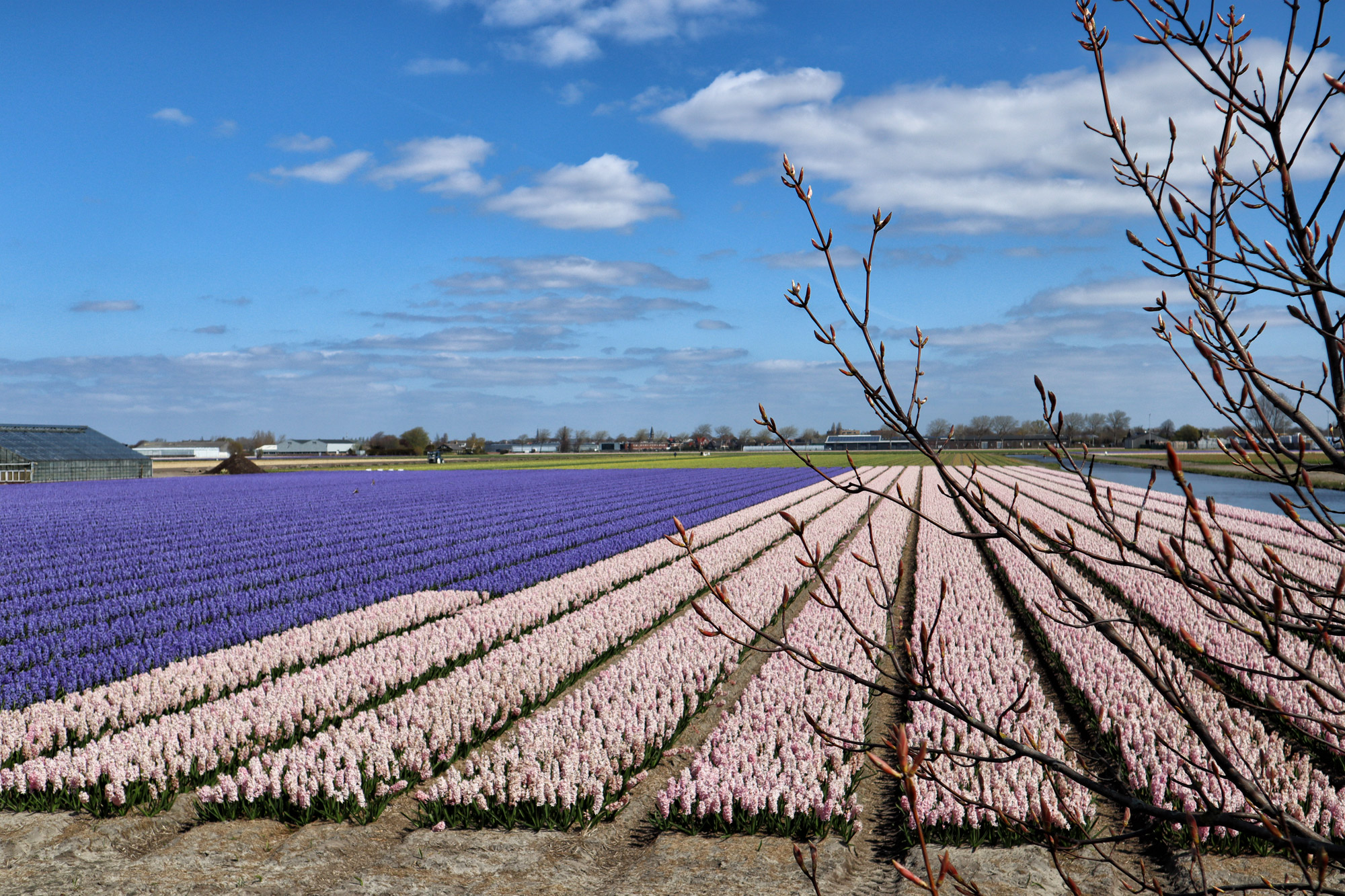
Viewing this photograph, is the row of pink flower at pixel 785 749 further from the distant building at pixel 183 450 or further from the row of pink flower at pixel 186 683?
the distant building at pixel 183 450

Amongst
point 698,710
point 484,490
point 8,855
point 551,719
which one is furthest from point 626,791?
point 484,490

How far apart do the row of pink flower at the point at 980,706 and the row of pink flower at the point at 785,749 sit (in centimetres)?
54

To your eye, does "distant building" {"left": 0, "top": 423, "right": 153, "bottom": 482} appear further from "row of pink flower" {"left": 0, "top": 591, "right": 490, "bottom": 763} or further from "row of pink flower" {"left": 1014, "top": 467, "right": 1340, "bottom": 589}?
"row of pink flower" {"left": 1014, "top": 467, "right": 1340, "bottom": 589}

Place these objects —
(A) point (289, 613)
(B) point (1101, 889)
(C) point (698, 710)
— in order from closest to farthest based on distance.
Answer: (B) point (1101, 889) → (C) point (698, 710) → (A) point (289, 613)

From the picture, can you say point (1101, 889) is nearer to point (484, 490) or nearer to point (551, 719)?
point (551, 719)

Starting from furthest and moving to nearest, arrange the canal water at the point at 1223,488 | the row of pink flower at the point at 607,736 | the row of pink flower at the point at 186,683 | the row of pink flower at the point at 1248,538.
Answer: the canal water at the point at 1223,488 → the row of pink flower at the point at 1248,538 → the row of pink flower at the point at 186,683 → the row of pink flower at the point at 607,736

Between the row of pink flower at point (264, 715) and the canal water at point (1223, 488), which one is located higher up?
the row of pink flower at point (264, 715)

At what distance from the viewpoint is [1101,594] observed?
448 inches

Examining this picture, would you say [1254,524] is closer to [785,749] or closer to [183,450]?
[785,749]

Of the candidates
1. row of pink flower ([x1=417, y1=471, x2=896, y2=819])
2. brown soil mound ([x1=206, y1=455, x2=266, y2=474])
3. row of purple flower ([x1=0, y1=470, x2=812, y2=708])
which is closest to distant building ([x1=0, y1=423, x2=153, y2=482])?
brown soil mound ([x1=206, y1=455, x2=266, y2=474])

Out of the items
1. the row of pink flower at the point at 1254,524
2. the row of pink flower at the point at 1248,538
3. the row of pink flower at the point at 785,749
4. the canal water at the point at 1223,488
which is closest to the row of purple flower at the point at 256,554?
the row of pink flower at the point at 785,749

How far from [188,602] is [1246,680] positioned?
1371cm

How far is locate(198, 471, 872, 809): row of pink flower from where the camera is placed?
18.9 ft

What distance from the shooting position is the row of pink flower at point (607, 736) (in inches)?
222
